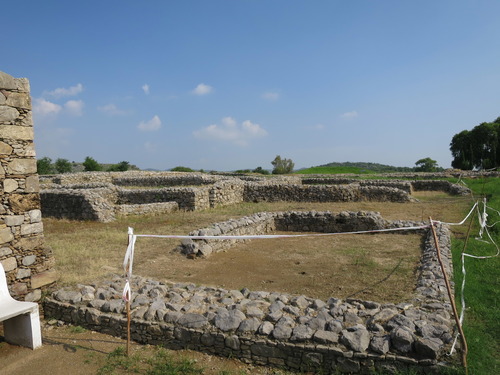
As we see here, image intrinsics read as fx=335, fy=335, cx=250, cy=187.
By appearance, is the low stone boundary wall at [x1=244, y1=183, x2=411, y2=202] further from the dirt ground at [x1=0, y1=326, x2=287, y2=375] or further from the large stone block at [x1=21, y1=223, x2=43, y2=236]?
the dirt ground at [x1=0, y1=326, x2=287, y2=375]

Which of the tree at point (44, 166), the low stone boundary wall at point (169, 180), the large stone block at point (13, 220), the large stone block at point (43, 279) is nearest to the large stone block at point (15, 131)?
the large stone block at point (13, 220)

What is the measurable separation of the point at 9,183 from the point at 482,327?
769cm

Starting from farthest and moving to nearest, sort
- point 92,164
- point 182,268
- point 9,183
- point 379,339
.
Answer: point 92,164, point 182,268, point 9,183, point 379,339

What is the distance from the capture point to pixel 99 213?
14656 mm

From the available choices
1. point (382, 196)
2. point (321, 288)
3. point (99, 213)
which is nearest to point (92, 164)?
point (99, 213)

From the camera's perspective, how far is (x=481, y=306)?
5.62 meters

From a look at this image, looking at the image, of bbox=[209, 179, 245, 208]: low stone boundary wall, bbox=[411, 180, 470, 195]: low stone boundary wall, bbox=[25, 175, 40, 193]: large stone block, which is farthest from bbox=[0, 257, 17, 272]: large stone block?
bbox=[411, 180, 470, 195]: low stone boundary wall


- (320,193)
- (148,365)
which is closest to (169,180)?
(320,193)

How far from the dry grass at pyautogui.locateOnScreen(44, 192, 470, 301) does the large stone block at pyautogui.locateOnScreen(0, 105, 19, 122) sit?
3.20 meters

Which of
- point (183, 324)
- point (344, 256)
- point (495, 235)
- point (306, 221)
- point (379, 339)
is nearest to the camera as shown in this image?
point (379, 339)

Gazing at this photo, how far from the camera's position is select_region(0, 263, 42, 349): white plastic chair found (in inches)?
184

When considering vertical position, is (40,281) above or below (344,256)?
above

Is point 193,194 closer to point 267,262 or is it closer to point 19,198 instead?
point 267,262

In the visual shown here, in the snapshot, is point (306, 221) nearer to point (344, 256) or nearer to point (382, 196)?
point (344, 256)
